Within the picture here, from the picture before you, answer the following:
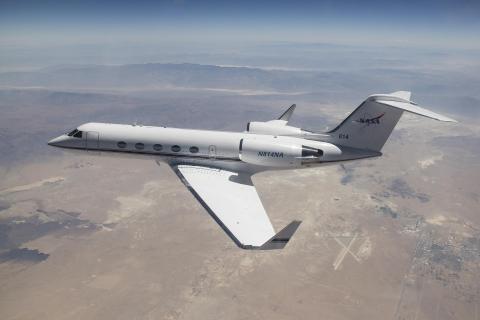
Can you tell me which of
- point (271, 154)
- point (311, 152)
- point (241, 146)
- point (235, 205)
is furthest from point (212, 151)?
point (311, 152)

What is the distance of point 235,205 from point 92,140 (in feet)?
49.1

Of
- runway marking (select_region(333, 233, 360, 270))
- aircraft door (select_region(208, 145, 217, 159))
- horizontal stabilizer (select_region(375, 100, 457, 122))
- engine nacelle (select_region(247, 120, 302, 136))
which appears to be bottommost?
runway marking (select_region(333, 233, 360, 270))

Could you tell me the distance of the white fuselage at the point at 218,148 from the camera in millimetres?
26953

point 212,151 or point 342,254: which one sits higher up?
point 212,151

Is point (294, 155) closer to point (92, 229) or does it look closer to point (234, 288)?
point (234, 288)

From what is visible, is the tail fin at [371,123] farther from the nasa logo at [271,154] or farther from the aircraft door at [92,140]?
the aircraft door at [92,140]

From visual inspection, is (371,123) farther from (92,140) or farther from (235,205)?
(92,140)

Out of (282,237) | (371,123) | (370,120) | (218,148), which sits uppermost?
(370,120)

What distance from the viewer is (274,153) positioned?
88.2ft

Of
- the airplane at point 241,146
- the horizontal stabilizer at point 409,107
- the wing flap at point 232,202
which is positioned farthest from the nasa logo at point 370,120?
the wing flap at point 232,202

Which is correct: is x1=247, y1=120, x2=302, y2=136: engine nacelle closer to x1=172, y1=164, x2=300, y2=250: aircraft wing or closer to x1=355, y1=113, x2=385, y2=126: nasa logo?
x1=172, y1=164, x2=300, y2=250: aircraft wing

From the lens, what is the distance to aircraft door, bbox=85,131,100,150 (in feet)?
92.6

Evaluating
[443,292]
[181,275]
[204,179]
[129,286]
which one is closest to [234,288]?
[181,275]

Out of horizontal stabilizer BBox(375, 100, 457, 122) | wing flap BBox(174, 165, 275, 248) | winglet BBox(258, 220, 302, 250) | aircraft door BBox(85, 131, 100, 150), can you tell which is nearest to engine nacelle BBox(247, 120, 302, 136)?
wing flap BBox(174, 165, 275, 248)
